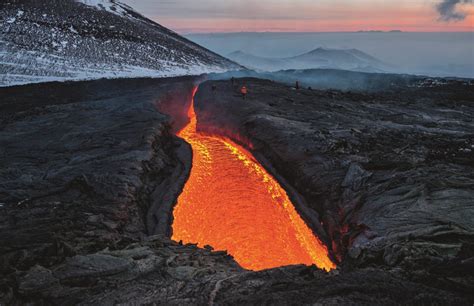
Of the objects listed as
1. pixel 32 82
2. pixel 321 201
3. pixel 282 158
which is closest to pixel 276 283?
pixel 321 201

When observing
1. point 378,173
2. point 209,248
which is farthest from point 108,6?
point 209,248

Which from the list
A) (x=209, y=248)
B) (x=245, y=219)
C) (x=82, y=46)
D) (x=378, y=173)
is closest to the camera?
(x=209, y=248)

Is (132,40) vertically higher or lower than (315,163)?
higher

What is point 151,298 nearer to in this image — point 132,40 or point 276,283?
point 276,283

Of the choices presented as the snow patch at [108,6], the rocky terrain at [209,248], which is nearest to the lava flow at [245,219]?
the rocky terrain at [209,248]

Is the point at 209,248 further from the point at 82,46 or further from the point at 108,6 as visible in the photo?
the point at 108,6

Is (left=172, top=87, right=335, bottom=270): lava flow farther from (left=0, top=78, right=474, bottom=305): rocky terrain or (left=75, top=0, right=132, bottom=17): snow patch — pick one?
(left=75, top=0, right=132, bottom=17): snow patch
